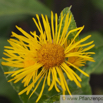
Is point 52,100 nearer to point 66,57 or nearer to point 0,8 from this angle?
point 66,57

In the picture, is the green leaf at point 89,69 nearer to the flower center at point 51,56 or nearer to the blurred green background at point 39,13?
the flower center at point 51,56

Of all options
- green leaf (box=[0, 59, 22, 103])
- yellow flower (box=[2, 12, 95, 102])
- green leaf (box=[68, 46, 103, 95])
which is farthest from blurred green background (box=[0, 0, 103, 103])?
yellow flower (box=[2, 12, 95, 102])

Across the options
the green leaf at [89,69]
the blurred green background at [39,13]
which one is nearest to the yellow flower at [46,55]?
the green leaf at [89,69]

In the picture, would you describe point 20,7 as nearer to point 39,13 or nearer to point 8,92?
point 39,13

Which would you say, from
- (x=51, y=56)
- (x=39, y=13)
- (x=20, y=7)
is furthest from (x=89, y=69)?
(x=20, y=7)

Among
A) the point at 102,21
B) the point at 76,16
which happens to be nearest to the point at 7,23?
the point at 76,16

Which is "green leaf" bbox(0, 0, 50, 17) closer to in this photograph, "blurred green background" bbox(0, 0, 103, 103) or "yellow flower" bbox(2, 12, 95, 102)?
"blurred green background" bbox(0, 0, 103, 103)
